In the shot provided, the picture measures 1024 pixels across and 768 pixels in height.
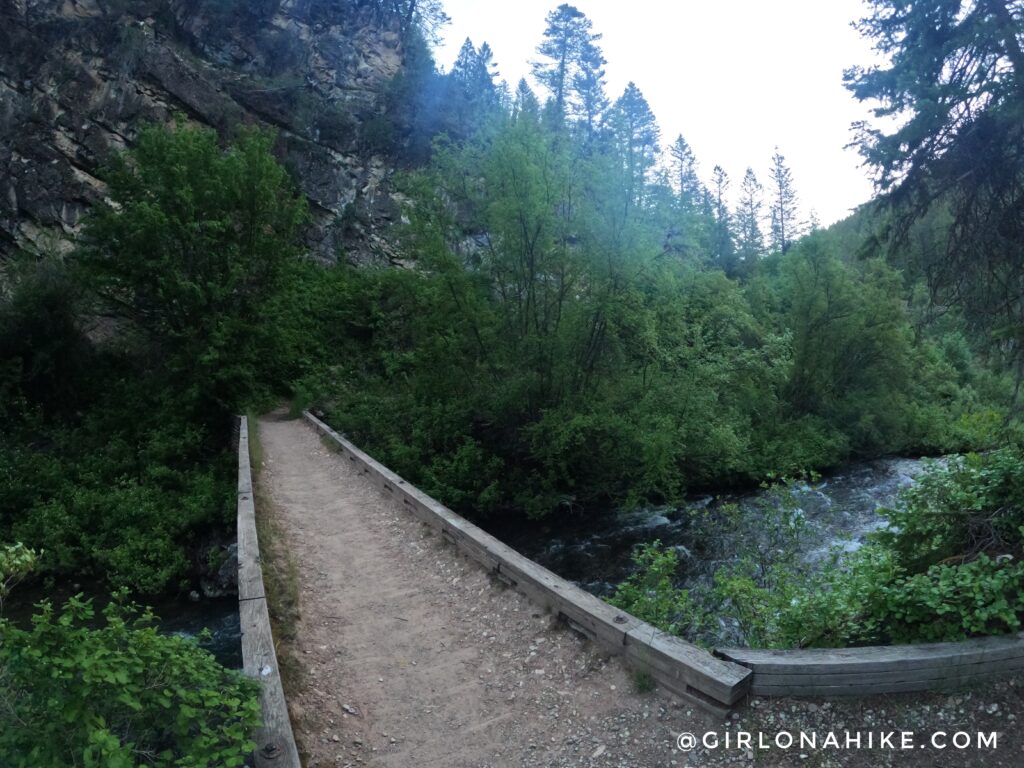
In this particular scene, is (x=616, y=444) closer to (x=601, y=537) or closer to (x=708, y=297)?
(x=601, y=537)

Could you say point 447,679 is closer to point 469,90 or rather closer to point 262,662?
point 262,662

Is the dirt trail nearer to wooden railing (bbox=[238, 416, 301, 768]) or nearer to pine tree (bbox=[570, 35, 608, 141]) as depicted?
wooden railing (bbox=[238, 416, 301, 768])

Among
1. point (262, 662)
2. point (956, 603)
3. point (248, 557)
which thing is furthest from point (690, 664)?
point (248, 557)

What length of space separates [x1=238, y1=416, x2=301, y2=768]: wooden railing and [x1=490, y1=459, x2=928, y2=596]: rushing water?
484cm

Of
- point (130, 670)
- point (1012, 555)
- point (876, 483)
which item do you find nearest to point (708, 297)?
point (876, 483)

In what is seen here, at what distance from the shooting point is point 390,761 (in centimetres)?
317

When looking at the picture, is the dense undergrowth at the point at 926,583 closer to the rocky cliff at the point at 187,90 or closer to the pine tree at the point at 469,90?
the rocky cliff at the point at 187,90

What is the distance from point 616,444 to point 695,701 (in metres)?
8.48

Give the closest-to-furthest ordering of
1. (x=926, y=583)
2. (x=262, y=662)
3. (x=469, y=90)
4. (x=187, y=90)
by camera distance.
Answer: (x=926, y=583) → (x=262, y=662) → (x=187, y=90) → (x=469, y=90)

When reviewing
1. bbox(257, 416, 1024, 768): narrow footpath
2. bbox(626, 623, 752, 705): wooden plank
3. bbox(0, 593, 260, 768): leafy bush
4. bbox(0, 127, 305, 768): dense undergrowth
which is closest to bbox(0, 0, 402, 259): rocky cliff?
bbox(0, 127, 305, 768): dense undergrowth

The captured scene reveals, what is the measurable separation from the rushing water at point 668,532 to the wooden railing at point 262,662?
4837mm

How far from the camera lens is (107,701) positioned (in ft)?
7.47

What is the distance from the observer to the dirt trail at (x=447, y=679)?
316 cm

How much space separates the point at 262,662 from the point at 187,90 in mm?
30524
